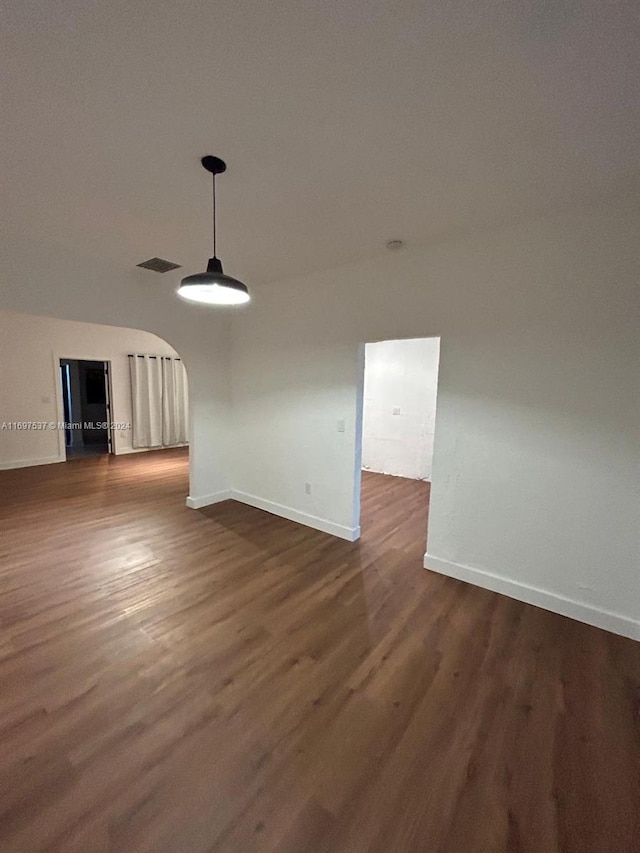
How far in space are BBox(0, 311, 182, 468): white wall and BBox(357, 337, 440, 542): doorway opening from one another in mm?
4067

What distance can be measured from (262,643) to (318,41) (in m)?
2.92

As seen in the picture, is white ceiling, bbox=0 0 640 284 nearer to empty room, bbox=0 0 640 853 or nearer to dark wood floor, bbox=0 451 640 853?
empty room, bbox=0 0 640 853

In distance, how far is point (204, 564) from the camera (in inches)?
125

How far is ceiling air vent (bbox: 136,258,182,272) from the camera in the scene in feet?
11.3

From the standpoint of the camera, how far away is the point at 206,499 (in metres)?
4.68

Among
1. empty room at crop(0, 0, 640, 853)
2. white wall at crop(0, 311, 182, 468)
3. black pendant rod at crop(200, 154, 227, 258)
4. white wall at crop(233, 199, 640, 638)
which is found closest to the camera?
empty room at crop(0, 0, 640, 853)

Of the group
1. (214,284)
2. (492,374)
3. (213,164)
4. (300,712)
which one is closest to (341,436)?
(492,374)

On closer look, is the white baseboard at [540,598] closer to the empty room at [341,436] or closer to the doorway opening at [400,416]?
the empty room at [341,436]

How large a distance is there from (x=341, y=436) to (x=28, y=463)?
249 inches

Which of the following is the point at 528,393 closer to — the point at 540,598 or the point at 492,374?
the point at 492,374

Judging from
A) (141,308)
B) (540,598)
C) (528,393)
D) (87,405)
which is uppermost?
(141,308)

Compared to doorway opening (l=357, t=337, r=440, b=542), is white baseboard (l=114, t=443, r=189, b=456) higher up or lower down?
lower down

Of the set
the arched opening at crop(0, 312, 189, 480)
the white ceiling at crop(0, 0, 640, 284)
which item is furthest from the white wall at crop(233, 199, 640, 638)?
the arched opening at crop(0, 312, 189, 480)

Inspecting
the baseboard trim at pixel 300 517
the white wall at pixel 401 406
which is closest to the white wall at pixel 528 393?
the baseboard trim at pixel 300 517
